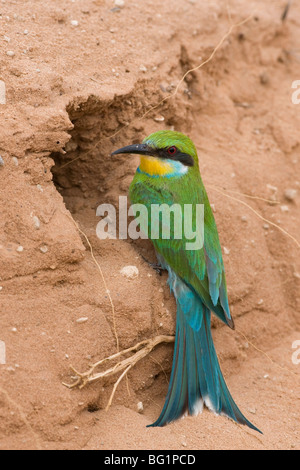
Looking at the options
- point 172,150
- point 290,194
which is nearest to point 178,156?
point 172,150

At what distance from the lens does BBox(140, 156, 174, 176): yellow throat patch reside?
346cm

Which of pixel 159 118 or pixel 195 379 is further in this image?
pixel 159 118

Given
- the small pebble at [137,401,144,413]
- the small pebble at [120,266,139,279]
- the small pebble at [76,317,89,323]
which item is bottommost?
the small pebble at [137,401,144,413]

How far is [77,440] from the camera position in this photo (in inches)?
104

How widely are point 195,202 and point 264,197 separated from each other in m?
0.78

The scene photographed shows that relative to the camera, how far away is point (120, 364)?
2.96m

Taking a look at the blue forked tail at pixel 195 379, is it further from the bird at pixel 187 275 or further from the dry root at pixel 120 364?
the dry root at pixel 120 364

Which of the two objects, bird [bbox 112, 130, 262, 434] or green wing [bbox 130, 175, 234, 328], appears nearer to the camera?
bird [bbox 112, 130, 262, 434]

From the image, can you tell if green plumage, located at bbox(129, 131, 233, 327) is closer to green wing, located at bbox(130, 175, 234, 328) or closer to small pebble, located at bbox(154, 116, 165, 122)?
green wing, located at bbox(130, 175, 234, 328)

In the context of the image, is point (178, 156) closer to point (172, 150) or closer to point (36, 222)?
point (172, 150)

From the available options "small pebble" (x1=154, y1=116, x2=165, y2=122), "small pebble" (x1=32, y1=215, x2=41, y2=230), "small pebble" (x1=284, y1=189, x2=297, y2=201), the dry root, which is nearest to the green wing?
the dry root

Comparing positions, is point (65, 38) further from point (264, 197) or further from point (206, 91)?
point (264, 197)

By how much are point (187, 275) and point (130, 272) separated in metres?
0.32

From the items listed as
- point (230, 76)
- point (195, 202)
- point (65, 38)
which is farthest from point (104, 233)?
point (230, 76)
